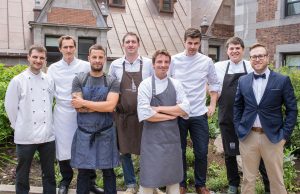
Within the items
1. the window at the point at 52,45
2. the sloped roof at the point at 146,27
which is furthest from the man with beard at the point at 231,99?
the sloped roof at the point at 146,27

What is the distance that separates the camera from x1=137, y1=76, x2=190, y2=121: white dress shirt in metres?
4.26

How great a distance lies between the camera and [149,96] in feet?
14.4

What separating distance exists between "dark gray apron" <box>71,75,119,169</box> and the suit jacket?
5.38 ft

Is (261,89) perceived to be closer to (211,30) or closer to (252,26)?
(252,26)

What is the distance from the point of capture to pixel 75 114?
4.93m

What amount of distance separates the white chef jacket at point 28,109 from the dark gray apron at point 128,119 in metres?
0.92

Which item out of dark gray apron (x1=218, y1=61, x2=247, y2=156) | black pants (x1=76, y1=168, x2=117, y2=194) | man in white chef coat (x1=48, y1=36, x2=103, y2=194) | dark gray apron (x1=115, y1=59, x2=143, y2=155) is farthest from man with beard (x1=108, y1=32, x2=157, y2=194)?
dark gray apron (x1=218, y1=61, x2=247, y2=156)

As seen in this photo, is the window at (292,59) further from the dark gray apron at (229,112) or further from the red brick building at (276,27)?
the dark gray apron at (229,112)

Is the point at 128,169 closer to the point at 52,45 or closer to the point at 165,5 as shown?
the point at 52,45

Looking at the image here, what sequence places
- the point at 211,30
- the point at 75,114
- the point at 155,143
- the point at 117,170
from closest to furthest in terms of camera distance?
1. the point at 155,143
2. the point at 75,114
3. the point at 117,170
4. the point at 211,30

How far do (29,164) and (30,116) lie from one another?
607 millimetres

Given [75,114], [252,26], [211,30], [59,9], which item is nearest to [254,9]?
[252,26]

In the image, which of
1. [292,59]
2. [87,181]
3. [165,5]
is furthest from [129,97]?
[165,5]

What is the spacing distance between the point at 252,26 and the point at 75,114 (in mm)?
9201
